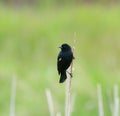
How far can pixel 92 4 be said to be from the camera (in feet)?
27.7

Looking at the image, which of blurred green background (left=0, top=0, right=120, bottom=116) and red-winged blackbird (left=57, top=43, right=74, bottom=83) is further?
blurred green background (left=0, top=0, right=120, bottom=116)

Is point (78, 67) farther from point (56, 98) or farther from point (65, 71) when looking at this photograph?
point (65, 71)

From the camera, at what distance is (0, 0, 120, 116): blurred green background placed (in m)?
5.85

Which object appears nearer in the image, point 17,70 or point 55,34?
point 17,70

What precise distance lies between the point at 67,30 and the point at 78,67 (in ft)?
3.36

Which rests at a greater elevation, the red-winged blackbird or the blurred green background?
the blurred green background

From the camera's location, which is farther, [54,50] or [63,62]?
[54,50]

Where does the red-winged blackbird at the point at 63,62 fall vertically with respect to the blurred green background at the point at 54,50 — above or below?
below

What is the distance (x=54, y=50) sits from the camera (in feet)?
22.7

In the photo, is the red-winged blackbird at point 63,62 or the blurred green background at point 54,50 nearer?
the red-winged blackbird at point 63,62


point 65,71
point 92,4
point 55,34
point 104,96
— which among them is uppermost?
point 92,4

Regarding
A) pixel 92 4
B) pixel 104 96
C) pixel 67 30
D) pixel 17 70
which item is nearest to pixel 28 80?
pixel 17 70

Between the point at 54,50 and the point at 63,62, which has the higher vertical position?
the point at 54,50

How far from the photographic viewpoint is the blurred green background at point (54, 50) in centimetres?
585
